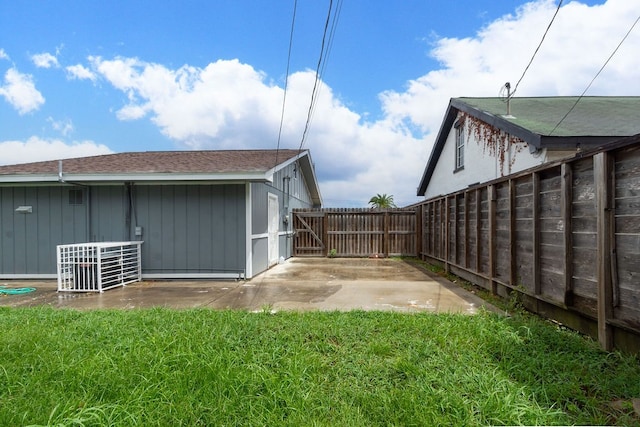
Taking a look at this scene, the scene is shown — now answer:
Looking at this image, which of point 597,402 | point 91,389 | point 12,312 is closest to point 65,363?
point 91,389

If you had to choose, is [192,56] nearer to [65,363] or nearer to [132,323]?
[132,323]

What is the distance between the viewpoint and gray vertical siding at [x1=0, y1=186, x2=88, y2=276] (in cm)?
748

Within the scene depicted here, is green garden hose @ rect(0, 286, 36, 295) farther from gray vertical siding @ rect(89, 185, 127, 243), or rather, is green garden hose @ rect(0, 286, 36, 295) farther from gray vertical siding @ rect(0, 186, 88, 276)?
gray vertical siding @ rect(89, 185, 127, 243)

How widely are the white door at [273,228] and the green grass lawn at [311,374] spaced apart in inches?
216

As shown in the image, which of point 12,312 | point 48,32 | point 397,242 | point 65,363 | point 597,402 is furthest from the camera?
point 397,242

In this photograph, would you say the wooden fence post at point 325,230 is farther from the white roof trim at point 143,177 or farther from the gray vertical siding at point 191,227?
the white roof trim at point 143,177

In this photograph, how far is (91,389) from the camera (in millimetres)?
2381

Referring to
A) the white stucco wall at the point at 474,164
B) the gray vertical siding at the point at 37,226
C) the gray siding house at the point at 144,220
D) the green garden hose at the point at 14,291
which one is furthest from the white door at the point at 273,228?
the white stucco wall at the point at 474,164

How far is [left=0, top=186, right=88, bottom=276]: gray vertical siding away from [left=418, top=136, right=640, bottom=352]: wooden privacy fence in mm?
8522

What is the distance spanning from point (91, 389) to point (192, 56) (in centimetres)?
707

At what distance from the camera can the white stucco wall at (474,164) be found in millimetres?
7250

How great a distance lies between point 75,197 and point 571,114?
38.8 feet

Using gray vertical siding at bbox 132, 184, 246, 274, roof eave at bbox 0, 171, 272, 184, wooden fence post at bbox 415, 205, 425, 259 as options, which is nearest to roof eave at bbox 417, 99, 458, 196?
wooden fence post at bbox 415, 205, 425, 259

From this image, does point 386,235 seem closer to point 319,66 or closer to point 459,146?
point 459,146
